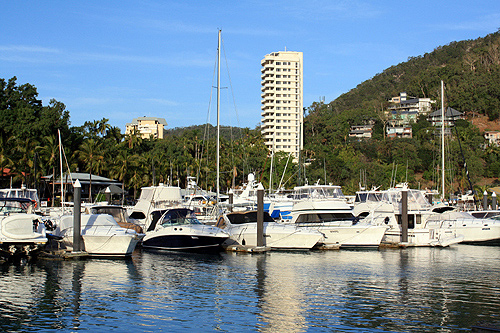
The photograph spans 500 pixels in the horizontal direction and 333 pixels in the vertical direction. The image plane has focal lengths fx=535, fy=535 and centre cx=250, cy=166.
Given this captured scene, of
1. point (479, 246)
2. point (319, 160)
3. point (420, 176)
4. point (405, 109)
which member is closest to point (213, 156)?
point (319, 160)

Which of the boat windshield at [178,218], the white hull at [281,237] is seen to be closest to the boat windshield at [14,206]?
the boat windshield at [178,218]

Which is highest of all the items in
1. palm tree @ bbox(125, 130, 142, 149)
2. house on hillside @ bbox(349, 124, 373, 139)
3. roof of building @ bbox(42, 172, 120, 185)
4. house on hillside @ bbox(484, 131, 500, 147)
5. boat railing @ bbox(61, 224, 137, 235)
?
house on hillside @ bbox(349, 124, 373, 139)

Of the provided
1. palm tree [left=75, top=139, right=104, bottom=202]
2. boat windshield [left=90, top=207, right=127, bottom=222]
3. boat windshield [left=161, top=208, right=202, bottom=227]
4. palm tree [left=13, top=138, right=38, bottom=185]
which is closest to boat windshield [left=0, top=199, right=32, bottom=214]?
boat windshield [left=90, top=207, right=127, bottom=222]

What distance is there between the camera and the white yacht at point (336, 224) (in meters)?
32.9

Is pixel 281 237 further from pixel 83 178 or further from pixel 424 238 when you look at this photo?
pixel 83 178

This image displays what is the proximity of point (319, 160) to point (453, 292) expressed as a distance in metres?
89.4

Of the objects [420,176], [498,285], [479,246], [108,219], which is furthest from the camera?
[420,176]

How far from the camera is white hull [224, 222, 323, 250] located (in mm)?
30562

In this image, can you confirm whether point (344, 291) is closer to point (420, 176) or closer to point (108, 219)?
point (108, 219)

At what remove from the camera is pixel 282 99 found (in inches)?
5723

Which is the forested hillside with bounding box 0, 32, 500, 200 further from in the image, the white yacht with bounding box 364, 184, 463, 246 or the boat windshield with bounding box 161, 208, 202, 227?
the white yacht with bounding box 364, 184, 463, 246

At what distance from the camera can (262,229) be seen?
95.7ft

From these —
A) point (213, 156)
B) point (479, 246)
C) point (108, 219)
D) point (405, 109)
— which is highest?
point (405, 109)

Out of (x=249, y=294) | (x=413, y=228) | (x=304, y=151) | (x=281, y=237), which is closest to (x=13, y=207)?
(x=281, y=237)
